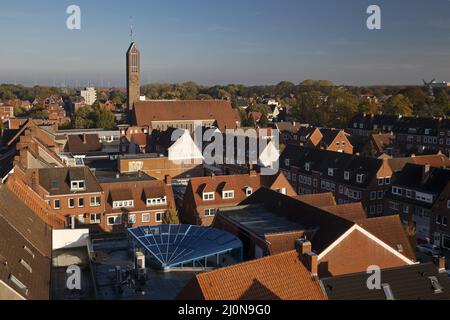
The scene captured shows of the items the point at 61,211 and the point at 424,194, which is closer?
the point at 61,211

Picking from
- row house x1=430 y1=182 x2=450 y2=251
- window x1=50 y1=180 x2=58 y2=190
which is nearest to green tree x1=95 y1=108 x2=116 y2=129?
window x1=50 y1=180 x2=58 y2=190

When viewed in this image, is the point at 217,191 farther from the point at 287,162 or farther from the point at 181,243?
the point at 287,162

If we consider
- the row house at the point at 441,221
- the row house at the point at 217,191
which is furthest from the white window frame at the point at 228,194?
the row house at the point at 441,221

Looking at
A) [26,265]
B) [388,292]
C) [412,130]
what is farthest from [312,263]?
[412,130]

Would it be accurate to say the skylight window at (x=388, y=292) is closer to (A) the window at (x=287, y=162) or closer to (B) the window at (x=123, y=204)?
(B) the window at (x=123, y=204)
